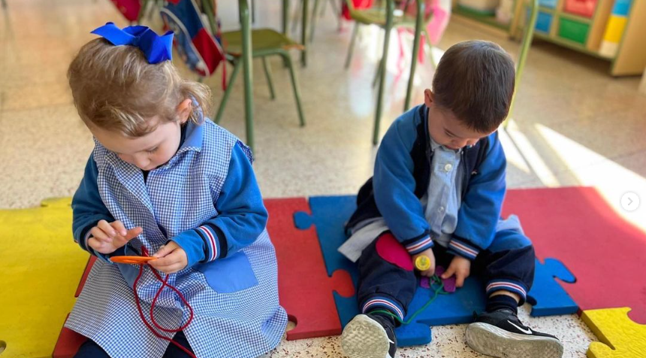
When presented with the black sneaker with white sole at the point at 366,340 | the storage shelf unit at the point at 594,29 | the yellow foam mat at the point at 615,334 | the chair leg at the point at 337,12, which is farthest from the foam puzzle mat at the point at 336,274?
the chair leg at the point at 337,12

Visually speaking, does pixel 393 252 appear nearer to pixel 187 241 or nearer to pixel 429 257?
pixel 429 257

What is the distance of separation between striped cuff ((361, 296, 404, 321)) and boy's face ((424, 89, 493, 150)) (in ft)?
1.18

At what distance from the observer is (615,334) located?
3.50 ft

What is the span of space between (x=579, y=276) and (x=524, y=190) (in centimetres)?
42

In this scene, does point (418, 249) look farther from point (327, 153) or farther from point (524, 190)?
point (327, 153)

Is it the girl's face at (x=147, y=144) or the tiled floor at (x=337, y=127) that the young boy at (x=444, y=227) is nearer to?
the tiled floor at (x=337, y=127)

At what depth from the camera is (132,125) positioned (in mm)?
751

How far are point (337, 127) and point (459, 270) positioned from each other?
1.02 m

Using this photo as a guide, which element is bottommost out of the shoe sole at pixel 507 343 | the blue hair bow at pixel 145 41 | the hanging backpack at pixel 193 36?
the shoe sole at pixel 507 343

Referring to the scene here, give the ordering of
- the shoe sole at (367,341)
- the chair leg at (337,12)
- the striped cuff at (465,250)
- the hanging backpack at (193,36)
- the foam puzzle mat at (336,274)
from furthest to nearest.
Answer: the chair leg at (337,12) → the hanging backpack at (193,36) → the striped cuff at (465,250) → the foam puzzle mat at (336,274) → the shoe sole at (367,341)

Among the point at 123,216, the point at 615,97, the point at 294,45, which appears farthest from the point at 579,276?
the point at 615,97

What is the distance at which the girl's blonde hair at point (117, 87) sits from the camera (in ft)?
2.40

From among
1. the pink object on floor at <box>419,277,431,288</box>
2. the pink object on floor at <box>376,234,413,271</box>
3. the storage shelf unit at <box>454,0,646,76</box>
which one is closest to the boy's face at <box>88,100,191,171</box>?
the pink object on floor at <box>376,234,413,271</box>

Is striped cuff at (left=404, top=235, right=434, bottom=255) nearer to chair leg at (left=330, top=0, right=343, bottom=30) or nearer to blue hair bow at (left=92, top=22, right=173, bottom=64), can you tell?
blue hair bow at (left=92, top=22, right=173, bottom=64)
